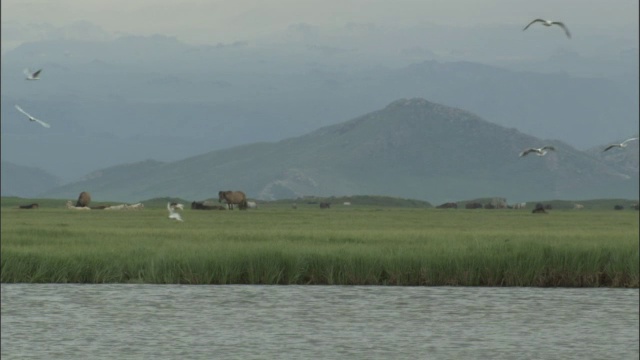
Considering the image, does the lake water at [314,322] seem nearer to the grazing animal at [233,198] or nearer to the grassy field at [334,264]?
the grassy field at [334,264]

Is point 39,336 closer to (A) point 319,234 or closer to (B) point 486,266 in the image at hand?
(B) point 486,266

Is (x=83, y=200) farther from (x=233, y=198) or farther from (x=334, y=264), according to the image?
(x=334, y=264)

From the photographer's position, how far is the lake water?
21.1 metres

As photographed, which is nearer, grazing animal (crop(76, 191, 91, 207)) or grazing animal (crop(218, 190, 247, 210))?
grazing animal (crop(218, 190, 247, 210))

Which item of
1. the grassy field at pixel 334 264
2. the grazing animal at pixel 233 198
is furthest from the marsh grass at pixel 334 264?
the grazing animal at pixel 233 198

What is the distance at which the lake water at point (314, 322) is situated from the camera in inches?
831

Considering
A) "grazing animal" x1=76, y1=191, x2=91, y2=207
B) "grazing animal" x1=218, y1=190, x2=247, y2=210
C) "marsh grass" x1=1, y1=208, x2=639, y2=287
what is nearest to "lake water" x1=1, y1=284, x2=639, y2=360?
"marsh grass" x1=1, y1=208, x2=639, y2=287

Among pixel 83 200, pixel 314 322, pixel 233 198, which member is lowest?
pixel 314 322

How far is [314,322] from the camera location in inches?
948

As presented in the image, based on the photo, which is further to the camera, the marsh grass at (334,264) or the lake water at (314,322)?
the marsh grass at (334,264)

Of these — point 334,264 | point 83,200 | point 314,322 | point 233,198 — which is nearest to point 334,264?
point 334,264

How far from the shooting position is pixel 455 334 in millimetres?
23031

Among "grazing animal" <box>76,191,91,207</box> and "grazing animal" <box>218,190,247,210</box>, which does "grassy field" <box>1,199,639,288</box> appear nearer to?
"grazing animal" <box>218,190,247,210</box>

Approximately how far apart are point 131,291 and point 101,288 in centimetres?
73
